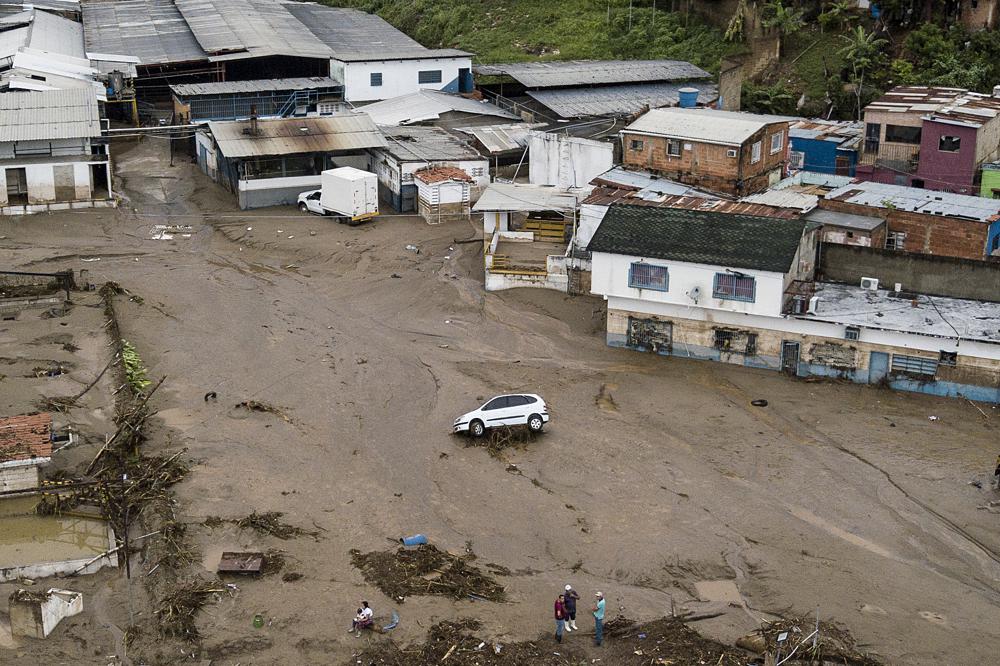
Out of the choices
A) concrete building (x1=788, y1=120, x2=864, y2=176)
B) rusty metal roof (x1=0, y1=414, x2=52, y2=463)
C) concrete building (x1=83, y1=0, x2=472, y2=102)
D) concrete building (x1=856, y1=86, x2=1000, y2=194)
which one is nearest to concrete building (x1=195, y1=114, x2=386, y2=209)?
concrete building (x1=83, y1=0, x2=472, y2=102)

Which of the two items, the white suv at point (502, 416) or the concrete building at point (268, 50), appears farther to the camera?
the concrete building at point (268, 50)

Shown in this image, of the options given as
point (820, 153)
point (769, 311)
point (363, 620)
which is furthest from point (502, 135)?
point (363, 620)

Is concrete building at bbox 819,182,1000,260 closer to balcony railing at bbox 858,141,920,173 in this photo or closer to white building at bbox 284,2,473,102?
balcony railing at bbox 858,141,920,173

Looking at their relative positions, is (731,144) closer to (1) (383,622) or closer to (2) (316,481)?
(2) (316,481)

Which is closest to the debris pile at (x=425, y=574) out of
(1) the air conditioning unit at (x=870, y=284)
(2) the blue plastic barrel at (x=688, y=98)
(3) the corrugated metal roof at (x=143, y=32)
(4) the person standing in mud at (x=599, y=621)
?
(4) the person standing in mud at (x=599, y=621)

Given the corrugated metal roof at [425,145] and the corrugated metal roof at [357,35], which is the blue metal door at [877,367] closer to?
the corrugated metal roof at [425,145]

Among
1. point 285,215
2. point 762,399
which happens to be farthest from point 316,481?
point 285,215

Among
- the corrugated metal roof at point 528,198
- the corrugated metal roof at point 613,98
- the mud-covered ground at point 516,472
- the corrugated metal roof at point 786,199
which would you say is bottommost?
the mud-covered ground at point 516,472

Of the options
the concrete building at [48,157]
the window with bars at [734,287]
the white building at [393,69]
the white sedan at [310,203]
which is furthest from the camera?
the white building at [393,69]
